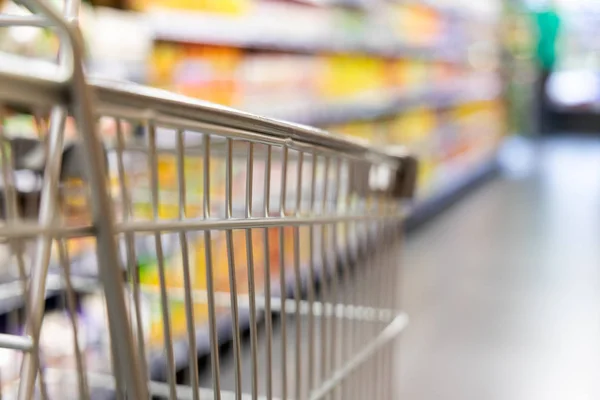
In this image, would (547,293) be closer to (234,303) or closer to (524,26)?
(234,303)

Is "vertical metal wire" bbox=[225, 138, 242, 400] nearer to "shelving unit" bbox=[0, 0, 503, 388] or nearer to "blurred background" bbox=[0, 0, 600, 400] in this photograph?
"shelving unit" bbox=[0, 0, 503, 388]

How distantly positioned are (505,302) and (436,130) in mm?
3174

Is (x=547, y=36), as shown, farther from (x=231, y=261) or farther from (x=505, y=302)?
(x=231, y=261)

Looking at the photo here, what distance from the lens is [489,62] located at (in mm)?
9539

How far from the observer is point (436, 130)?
6895 millimetres

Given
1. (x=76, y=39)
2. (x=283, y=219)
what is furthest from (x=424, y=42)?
(x=76, y=39)

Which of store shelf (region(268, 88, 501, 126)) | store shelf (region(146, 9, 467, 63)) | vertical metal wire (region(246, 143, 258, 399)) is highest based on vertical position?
store shelf (region(146, 9, 467, 63))

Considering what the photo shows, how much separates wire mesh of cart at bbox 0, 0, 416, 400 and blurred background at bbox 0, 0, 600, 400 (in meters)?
0.32

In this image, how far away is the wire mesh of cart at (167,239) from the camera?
56cm

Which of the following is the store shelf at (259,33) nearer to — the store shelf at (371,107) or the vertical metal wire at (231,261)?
the store shelf at (371,107)

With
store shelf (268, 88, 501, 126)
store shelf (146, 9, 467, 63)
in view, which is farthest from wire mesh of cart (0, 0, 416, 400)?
store shelf (268, 88, 501, 126)

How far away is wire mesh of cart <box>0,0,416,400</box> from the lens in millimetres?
563

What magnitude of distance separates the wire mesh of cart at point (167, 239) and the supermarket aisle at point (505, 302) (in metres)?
0.68

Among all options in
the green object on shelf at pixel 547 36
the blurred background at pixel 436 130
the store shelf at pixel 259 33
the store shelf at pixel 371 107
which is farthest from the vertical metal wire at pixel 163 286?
the green object on shelf at pixel 547 36
